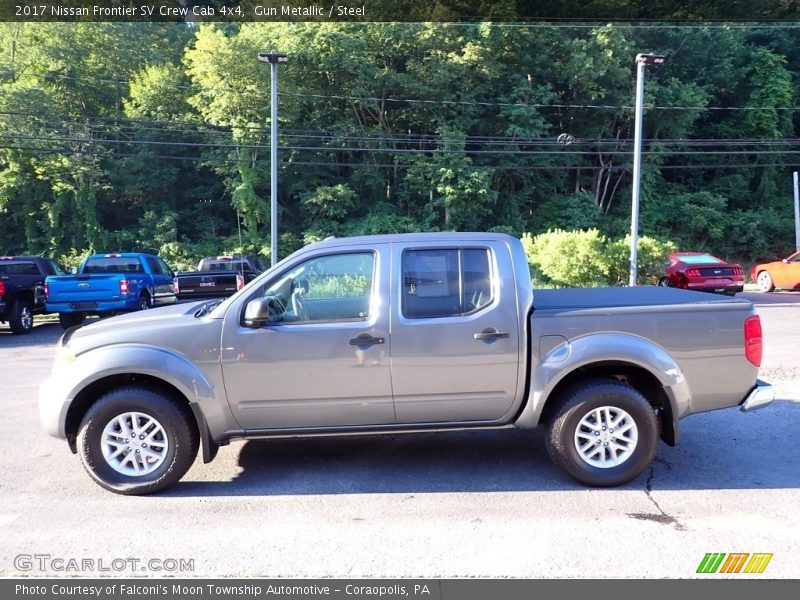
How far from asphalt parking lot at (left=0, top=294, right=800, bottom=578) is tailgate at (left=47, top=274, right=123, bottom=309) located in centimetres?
866

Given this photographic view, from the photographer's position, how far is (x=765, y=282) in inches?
922

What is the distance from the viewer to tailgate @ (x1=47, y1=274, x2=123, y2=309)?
1478cm

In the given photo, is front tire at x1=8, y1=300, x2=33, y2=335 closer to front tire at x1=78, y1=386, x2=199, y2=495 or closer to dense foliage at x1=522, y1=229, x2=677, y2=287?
front tire at x1=78, y1=386, x2=199, y2=495

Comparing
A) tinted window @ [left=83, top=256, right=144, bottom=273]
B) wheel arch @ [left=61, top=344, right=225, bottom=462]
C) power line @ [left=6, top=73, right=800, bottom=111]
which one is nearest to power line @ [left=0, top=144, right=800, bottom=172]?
power line @ [left=6, top=73, right=800, bottom=111]

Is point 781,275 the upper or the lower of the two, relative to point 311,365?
lower

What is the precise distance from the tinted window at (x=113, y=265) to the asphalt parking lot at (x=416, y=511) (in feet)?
36.9

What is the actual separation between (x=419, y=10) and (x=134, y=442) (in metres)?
36.5

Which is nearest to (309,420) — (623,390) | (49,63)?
(623,390)

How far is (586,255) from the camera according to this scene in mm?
19484

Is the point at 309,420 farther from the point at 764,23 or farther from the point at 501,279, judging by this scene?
the point at 764,23

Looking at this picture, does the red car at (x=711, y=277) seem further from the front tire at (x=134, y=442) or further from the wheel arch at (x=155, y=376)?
the front tire at (x=134, y=442)

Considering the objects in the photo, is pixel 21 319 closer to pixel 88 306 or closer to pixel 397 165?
pixel 88 306

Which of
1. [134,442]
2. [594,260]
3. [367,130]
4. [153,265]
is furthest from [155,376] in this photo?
[367,130]

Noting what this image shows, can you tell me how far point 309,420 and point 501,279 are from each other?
5.89ft
